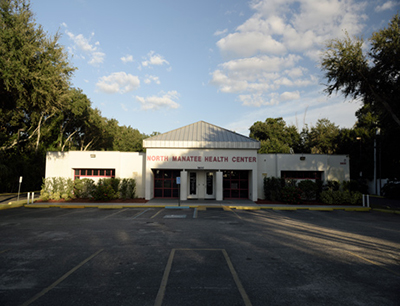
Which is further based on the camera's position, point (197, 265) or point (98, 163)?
point (98, 163)

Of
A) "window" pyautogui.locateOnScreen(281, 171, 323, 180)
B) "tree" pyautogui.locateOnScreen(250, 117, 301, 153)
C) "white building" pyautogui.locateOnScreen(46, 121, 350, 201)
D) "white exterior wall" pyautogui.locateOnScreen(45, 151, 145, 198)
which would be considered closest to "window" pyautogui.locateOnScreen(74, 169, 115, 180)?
"white building" pyautogui.locateOnScreen(46, 121, 350, 201)

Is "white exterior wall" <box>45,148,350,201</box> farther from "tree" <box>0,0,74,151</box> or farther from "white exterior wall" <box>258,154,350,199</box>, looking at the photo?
"tree" <box>0,0,74,151</box>

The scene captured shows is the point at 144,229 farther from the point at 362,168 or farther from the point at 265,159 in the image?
the point at 362,168

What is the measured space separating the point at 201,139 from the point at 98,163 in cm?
951

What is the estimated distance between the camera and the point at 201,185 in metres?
22.9

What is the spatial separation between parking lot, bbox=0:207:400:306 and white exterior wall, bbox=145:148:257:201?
1026 cm

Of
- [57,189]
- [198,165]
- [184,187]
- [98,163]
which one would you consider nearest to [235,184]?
[198,165]

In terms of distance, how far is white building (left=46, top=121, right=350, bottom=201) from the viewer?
2152 cm

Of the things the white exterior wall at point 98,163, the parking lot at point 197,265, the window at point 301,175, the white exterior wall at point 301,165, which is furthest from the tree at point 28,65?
the window at point 301,175

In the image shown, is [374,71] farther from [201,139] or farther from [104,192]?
[104,192]

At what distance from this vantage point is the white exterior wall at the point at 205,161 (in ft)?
70.4

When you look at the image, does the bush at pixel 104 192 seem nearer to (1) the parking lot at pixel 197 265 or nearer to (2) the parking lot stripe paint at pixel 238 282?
(1) the parking lot at pixel 197 265

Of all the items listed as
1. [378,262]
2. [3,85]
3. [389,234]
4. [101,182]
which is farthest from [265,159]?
[3,85]

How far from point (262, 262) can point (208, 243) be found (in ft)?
7.51
